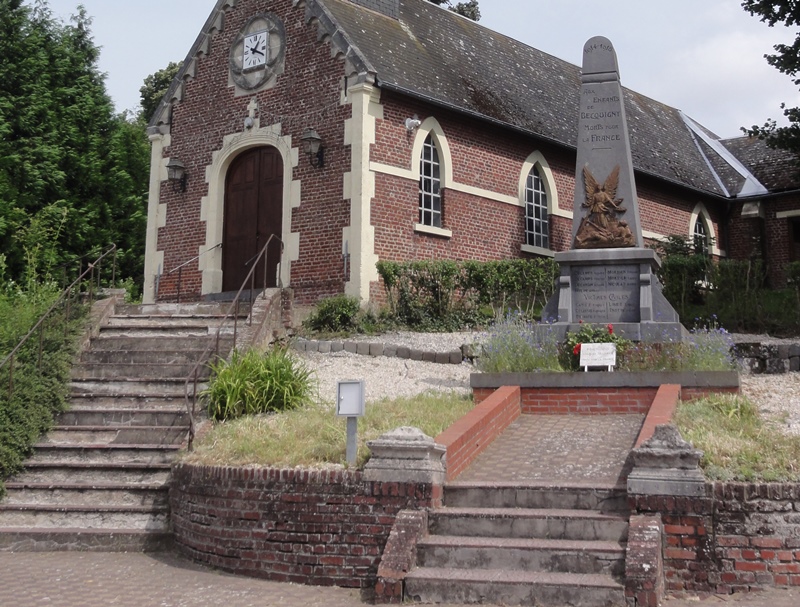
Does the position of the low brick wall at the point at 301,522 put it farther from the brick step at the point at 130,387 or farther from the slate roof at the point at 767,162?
the slate roof at the point at 767,162

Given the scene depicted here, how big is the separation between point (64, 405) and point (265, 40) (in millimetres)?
9631

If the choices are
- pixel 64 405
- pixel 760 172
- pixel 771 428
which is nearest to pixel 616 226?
pixel 771 428

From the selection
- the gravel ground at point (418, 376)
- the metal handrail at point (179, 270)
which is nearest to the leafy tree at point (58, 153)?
the metal handrail at point (179, 270)

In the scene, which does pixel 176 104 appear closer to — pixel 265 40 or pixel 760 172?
pixel 265 40

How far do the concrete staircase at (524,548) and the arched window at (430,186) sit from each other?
33.5 feet

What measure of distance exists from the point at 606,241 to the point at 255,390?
16.9 ft

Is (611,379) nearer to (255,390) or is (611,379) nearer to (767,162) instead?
(255,390)

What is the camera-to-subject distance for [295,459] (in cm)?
749

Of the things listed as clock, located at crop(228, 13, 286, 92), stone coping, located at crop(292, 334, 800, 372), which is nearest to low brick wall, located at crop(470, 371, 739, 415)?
stone coping, located at crop(292, 334, 800, 372)

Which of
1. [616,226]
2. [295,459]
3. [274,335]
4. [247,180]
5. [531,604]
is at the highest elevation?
[247,180]

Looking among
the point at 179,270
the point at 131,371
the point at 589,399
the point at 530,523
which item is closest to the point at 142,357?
the point at 131,371

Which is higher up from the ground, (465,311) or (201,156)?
(201,156)

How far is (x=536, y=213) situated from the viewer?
19484 mm

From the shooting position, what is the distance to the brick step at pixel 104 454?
9.46 meters
